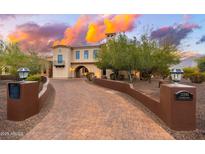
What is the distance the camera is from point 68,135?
5.13 metres

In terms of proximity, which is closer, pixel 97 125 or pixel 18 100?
pixel 97 125

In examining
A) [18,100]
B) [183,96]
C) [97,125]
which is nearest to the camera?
[183,96]

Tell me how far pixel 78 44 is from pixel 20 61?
15.5 meters

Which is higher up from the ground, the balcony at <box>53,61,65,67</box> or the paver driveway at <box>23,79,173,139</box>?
the balcony at <box>53,61,65,67</box>

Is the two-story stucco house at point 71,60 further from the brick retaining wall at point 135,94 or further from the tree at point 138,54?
the brick retaining wall at point 135,94

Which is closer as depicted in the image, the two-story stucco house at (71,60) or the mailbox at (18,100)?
the mailbox at (18,100)

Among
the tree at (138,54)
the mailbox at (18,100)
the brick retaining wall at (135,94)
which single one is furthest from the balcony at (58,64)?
the mailbox at (18,100)

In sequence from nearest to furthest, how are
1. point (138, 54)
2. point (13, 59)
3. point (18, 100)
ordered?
point (18, 100), point (138, 54), point (13, 59)

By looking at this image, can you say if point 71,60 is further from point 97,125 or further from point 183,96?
point 183,96

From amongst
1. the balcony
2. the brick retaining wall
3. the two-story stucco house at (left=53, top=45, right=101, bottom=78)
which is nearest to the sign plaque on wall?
the brick retaining wall

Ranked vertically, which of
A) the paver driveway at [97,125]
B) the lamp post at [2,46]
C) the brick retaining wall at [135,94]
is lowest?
the paver driveway at [97,125]

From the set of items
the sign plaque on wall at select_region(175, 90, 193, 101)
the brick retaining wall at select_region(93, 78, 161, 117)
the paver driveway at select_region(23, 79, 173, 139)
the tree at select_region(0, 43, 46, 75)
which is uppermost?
the tree at select_region(0, 43, 46, 75)

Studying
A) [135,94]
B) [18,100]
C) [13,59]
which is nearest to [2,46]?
[13,59]

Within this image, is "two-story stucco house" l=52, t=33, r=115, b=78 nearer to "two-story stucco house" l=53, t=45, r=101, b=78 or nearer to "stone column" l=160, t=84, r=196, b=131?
"two-story stucco house" l=53, t=45, r=101, b=78
